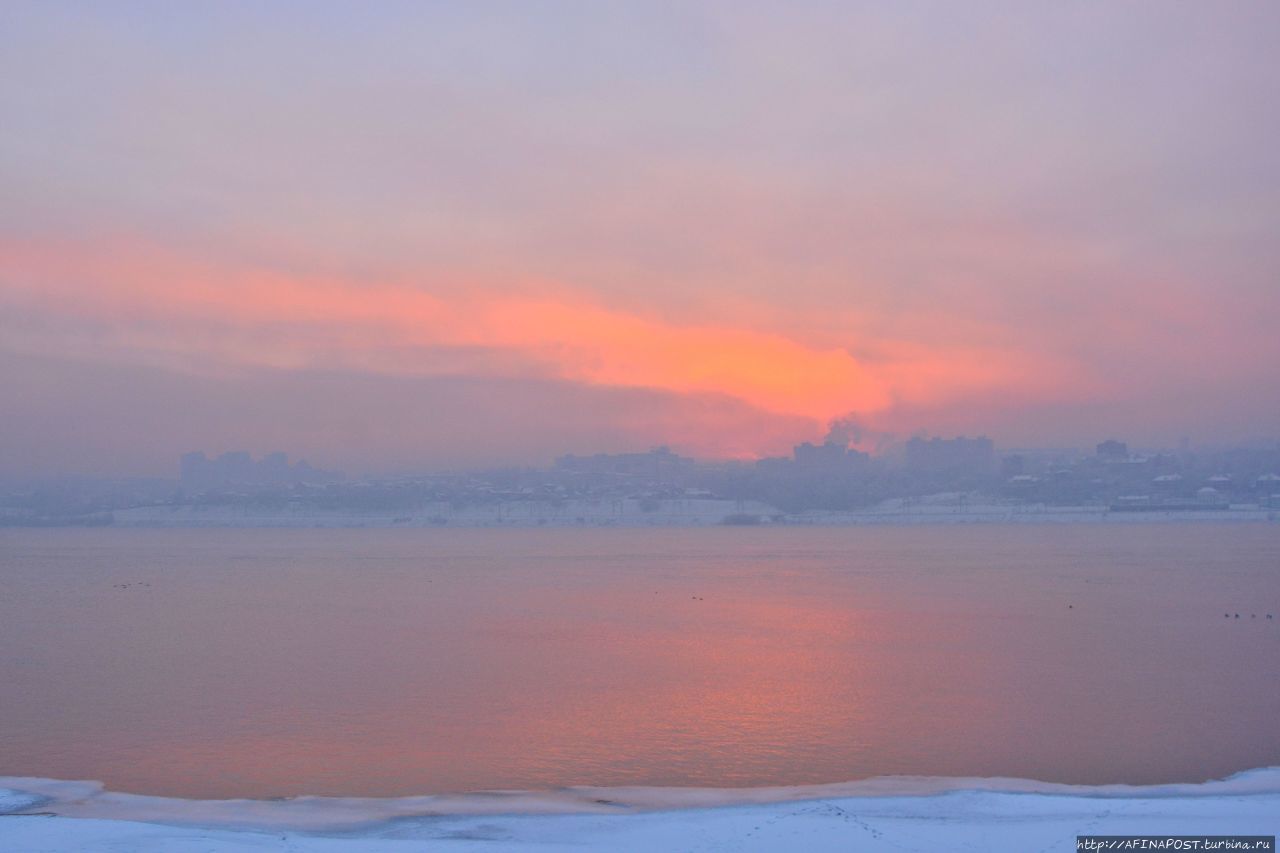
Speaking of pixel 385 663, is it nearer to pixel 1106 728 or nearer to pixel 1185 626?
pixel 1106 728

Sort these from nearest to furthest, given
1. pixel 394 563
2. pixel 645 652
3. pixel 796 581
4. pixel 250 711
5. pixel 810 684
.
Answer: pixel 250 711, pixel 810 684, pixel 645 652, pixel 796 581, pixel 394 563

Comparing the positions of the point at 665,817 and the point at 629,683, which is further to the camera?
the point at 629,683

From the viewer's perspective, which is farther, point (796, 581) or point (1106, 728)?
point (796, 581)

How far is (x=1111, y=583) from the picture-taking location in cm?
4275

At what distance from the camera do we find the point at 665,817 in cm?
1051

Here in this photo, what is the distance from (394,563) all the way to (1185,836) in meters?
56.6

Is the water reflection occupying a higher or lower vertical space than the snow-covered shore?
lower

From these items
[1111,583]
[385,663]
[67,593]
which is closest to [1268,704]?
[385,663]

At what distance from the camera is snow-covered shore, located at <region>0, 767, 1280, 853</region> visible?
9383 millimetres

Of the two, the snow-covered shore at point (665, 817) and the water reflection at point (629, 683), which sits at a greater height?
the snow-covered shore at point (665, 817)

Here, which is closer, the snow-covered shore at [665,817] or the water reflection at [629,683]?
the snow-covered shore at [665,817]

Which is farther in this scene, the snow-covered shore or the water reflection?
the water reflection

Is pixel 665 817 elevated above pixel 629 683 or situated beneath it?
elevated above

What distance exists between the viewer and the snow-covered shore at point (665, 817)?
9.38m
